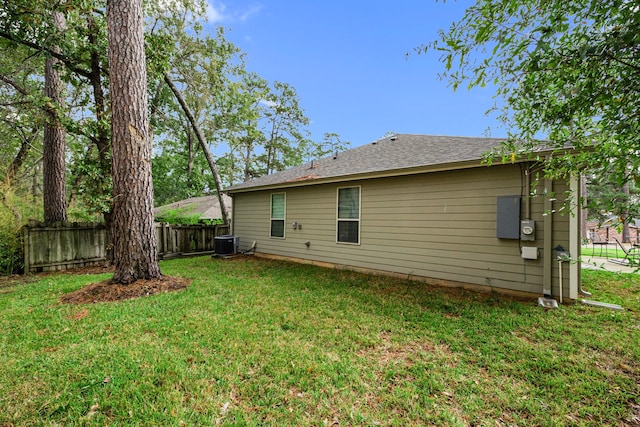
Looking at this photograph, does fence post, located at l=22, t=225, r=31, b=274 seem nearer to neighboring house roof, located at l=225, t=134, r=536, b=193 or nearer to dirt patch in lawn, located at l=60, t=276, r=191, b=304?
dirt patch in lawn, located at l=60, t=276, r=191, b=304

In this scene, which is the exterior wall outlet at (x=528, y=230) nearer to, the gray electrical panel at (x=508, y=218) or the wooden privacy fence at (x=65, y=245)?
the gray electrical panel at (x=508, y=218)


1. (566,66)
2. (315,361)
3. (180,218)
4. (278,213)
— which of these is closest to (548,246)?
(566,66)

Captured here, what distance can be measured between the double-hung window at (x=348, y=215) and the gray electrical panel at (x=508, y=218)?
2863mm

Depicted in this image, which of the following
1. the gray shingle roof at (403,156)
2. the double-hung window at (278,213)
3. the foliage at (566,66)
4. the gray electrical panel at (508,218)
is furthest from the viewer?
the double-hung window at (278,213)

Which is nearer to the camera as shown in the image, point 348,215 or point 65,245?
point 65,245

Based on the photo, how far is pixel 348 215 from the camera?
261 inches

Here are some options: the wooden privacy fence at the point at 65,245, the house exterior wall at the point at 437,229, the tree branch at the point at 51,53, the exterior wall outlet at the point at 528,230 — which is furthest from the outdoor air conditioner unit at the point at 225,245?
the exterior wall outlet at the point at 528,230

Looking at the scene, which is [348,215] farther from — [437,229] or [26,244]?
[26,244]

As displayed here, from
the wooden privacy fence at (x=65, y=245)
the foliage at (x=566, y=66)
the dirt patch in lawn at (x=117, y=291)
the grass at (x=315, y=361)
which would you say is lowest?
the grass at (x=315, y=361)

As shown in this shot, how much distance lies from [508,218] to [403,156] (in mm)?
2629

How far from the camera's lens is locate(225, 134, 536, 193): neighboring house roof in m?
4.95

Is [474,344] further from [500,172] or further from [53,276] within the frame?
[53,276]

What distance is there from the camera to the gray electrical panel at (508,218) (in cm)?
430

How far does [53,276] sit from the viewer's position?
227 inches
